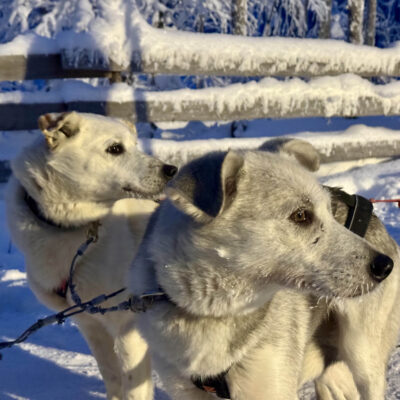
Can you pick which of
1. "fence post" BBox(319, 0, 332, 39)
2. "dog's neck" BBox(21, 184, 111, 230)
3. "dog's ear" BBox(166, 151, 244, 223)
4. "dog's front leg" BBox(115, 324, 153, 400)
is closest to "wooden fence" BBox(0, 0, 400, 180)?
"dog's neck" BBox(21, 184, 111, 230)

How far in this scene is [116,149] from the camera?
3.54 meters

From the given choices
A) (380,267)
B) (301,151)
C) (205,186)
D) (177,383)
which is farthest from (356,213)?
(177,383)

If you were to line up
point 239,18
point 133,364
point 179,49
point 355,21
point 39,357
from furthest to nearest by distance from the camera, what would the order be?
point 239,18
point 355,21
point 179,49
point 39,357
point 133,364

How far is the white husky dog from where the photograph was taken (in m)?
3.24

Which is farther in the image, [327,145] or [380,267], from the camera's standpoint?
[327,145]

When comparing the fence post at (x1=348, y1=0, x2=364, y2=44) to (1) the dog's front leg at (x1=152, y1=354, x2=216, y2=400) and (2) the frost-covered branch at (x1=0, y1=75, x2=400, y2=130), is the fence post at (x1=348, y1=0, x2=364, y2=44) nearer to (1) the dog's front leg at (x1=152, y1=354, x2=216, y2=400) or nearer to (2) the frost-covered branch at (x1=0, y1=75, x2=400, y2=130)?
(2) the frost-covered branch at (x1=0, y1=75, x2=400, y2=130)

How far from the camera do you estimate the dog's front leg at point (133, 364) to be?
121 inches

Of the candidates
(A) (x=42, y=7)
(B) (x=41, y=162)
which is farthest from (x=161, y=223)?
(A) (x=42, y=7)

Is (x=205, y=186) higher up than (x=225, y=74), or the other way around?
(x=205, y=186)

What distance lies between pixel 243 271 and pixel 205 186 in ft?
1.25

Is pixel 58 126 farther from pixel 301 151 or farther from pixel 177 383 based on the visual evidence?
pixel 177 383

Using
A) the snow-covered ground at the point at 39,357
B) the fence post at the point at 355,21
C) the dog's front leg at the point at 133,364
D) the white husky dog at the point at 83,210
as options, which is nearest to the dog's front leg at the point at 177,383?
the dog's front leg at the point at 133,364

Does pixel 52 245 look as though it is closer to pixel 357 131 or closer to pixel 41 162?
pixel 41 162

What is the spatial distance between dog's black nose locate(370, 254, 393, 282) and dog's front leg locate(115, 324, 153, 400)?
1.38 meters
